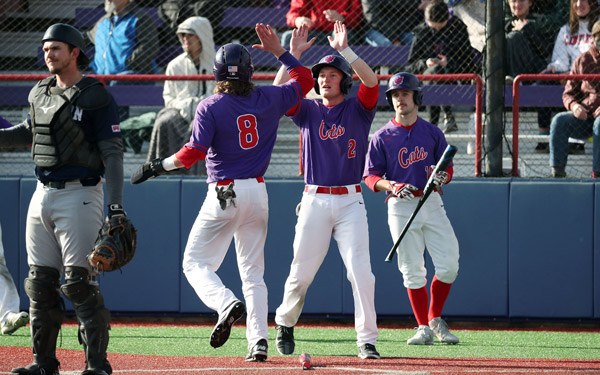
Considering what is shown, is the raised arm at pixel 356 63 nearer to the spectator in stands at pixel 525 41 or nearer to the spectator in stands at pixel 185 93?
the spectator in stands at pixel 185 93

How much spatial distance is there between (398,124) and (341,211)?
A: 1296mm

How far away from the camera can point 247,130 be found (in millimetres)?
5473

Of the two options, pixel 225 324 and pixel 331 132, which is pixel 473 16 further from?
pixel 225 324

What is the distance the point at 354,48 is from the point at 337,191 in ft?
14.6

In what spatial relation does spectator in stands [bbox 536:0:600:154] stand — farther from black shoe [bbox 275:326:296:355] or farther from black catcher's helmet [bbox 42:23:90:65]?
black catcher's helmet [bbox 42:23:90:65]

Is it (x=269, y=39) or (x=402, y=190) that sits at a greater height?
(x=269, y=39)

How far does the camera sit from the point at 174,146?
8383 millimetres

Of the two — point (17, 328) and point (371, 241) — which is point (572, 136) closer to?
point (371, 241)

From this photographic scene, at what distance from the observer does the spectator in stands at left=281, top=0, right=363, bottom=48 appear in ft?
33.3

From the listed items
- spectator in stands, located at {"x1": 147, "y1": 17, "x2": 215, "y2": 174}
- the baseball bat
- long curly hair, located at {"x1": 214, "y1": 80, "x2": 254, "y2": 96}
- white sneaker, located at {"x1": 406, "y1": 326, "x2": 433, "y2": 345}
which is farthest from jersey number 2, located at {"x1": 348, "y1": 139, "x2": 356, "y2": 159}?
spectator in stands, located at {"x1": 147, "y1": 17, "x2": 215, "y2": 174}

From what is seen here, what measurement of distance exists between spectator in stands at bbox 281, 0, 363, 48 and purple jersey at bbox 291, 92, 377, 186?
13.8ft

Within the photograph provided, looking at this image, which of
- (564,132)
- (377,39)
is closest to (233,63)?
(564,132)

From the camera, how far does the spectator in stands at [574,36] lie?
9.24 metres

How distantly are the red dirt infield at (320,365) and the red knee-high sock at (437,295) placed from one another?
1080 mm
